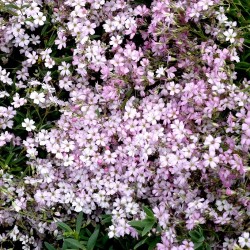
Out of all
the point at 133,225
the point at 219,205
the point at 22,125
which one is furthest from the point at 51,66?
the point at 219,205

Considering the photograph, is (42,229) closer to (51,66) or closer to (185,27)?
(51,66)

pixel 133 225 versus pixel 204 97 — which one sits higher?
pixel 204 97

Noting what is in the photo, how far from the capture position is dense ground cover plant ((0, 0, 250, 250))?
3.23m

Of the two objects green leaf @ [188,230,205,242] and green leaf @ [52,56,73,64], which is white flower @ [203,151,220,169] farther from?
green leaf @ [52,56,73,64]

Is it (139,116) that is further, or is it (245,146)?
(139,116)

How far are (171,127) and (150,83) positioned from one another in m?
0.39

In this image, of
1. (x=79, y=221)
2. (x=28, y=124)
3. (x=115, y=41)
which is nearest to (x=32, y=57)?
(x=28, y=124)

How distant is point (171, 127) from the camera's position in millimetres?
3324

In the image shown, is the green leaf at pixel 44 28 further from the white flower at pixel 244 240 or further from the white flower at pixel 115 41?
the white flower at pixel 244 240

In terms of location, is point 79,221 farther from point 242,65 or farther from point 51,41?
point 242,65

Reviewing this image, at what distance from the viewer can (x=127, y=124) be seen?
350cm

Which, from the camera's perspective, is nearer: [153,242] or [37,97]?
[153,242]

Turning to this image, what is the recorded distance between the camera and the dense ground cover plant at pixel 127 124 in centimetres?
323

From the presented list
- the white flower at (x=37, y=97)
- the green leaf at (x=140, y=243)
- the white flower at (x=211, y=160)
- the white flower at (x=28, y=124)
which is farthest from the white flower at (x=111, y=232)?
the white flower at (x=37, y=97)
